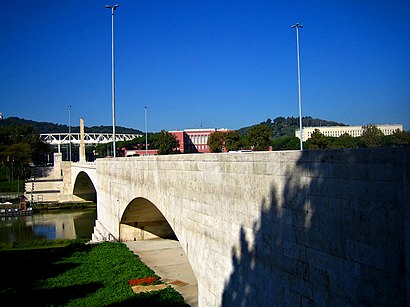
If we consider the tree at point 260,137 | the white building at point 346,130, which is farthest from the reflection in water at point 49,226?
the white building at point 346,130

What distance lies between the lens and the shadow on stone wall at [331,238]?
5.00 metres

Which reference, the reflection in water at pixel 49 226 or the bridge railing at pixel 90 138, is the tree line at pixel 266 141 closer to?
the reflection in water at pixel 49 226

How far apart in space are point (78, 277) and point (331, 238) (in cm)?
1499

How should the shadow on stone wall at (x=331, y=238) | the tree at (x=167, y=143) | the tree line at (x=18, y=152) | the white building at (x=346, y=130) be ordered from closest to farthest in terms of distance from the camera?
1. the shadow on stone wall at (x=331, y=238)
2. the white building at (x=346, y=130)
3. the tree at (x=167, y=143)
4. the tree line at (x=18, y=152)

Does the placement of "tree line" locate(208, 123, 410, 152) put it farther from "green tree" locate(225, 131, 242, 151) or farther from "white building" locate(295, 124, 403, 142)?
"white building" locate(295, 124, 403, 142)

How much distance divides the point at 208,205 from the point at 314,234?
4817 millimetres

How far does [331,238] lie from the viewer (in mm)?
5953

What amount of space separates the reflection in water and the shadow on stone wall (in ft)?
92.8

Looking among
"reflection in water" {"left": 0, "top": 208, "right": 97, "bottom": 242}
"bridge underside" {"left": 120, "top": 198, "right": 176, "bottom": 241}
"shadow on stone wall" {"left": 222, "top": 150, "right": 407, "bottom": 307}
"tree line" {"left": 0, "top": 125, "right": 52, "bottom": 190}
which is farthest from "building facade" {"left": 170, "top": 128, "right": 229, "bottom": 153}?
"shadow on stone wall" {"left": 222, "top": 150, "right": 407, "bottom": 307}

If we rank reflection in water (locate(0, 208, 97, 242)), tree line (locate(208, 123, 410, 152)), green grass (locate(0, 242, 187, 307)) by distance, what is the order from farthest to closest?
reflection in water (locate(0, 208, 97, 242)) → tree line (locate(208, 123, 410, 152)) → green grass (locate(0, 242, 187, 307))

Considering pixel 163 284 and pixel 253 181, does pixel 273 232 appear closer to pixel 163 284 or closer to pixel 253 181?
pixel 253 181

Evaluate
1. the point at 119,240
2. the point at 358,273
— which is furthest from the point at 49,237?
the point at 358,273

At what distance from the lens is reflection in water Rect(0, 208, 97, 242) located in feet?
111

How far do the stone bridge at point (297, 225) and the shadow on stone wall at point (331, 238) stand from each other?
0.01 m
